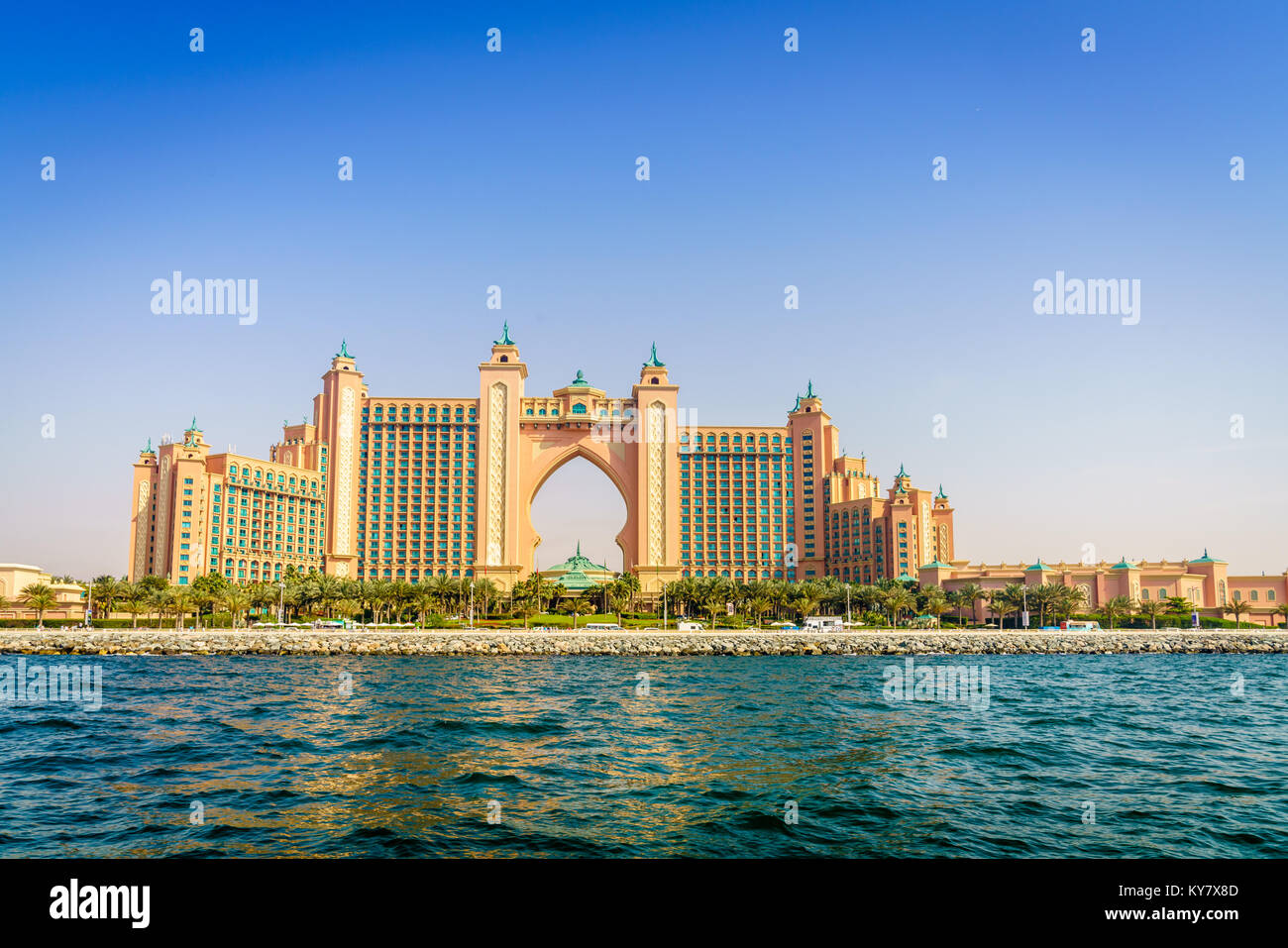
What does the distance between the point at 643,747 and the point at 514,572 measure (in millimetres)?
130244

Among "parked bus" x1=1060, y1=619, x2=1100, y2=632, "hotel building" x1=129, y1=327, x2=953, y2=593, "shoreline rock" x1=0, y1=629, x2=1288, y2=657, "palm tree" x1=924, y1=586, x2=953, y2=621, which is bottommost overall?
"parked bus" x1=1060, y1=619, x2=1100, y2=632

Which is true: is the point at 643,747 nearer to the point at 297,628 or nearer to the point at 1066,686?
the point at 1066,686

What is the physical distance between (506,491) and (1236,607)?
11591 centimetres

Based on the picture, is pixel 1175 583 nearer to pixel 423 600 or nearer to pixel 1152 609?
pixel 1152 609

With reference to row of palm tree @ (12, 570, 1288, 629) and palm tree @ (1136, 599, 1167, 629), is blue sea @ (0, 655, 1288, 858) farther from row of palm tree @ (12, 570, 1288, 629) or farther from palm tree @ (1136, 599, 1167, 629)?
palm tree @ (1136, 599, 1167, 629)

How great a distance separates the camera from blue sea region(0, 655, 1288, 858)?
15.1 m

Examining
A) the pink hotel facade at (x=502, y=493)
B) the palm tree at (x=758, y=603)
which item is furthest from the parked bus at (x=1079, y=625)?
the palm tree at (x=758, y=603)

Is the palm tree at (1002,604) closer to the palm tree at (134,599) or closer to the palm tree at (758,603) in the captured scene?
the palm tree at (758,603)

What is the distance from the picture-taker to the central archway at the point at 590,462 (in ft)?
521

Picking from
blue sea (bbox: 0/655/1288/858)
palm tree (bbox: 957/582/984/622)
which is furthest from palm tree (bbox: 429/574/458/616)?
palm tree (bbox: 957/582/984/622)

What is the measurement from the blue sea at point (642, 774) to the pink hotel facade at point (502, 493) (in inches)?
4494

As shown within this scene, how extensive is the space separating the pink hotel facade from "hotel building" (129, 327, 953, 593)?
279 millimetres

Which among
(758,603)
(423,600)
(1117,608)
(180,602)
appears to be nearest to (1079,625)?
(1117,608)

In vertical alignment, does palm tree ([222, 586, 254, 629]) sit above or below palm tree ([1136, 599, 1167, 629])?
above
